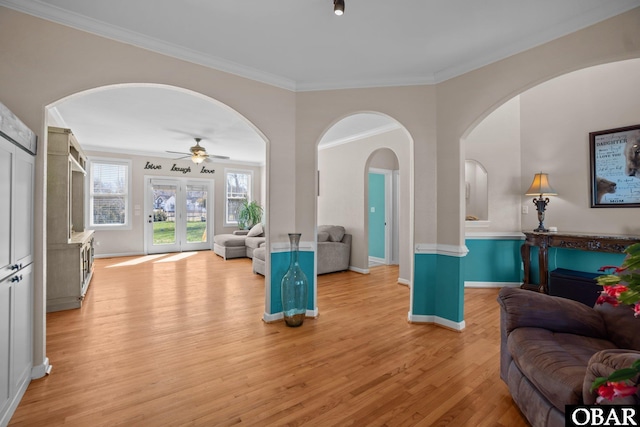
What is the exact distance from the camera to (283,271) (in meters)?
3.38

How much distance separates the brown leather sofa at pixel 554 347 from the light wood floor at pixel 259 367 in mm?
271

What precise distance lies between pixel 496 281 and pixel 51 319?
5.96 m

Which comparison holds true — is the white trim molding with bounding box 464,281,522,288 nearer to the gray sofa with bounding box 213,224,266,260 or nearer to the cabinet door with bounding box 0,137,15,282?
the gray sofa with bounding box 213,224,266,260

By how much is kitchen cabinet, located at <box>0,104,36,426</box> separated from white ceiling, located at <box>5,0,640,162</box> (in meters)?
1.13

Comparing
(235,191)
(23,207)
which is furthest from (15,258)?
(235,191)

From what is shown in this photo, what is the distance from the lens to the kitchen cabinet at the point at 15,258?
1.69 metres

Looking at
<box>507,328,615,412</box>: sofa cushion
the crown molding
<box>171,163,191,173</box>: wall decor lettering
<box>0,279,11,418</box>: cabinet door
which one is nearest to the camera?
<box>507,328,615,412</box>: sofa cushion

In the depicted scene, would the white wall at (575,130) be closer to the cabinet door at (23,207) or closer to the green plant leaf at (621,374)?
the green plant leaf at (621,374)

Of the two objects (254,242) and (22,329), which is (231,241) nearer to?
(254,242)

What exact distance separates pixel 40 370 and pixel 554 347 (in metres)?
3.45

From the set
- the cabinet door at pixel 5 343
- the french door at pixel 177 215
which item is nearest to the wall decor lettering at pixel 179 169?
the french door at pixel 177 215

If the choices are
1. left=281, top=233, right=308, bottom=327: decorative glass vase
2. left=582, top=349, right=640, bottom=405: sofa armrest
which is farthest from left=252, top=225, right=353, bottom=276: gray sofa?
left=582, top=349, right=640, bottom=405: sofa armrest

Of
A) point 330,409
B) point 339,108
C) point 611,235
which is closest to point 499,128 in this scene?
point 611,235

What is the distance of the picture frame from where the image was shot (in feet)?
11.5
